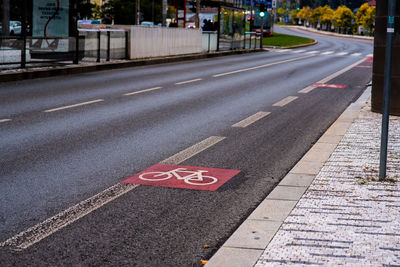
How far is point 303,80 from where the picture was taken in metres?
20.9

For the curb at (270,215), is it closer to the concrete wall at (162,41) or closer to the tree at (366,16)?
the concrete wall at (162,41)

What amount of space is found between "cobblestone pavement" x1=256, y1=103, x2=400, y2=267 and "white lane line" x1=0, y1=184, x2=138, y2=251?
1.65m

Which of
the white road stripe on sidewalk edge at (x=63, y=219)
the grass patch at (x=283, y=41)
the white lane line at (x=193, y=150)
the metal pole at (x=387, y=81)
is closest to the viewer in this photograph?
the white road stripe on sidewalk edge at (x=63, y=219)

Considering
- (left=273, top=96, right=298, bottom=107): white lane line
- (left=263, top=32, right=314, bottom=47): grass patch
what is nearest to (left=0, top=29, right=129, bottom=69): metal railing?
(left=273, top=96, right=298, bottom=107): white lane line

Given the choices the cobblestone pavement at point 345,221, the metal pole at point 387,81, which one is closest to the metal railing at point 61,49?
the cobblestone pavement at point 345,221

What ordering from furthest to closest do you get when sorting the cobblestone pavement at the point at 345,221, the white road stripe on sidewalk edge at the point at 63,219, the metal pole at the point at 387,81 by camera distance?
the metal pole at the point at 387,81
the white road stripe on sidewalk edge at the point at 63,219
the cobblestone pavement at the point at 345,221

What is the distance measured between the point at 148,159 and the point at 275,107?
19.9ft

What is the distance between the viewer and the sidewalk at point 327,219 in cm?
425

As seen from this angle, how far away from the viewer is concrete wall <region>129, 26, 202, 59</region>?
27.4 meters

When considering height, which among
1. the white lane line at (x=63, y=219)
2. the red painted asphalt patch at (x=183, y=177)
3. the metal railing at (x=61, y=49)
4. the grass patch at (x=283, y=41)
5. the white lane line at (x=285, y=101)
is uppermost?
the grass patch at (x=283, y=41)

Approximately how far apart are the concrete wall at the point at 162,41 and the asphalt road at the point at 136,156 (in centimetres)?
1007

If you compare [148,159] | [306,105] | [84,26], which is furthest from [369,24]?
[148,159]

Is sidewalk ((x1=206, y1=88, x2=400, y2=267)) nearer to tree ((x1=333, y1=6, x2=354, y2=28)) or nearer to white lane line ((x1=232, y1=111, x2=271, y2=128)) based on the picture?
white lane line ((x1=232, y1=111, x2=271, y2=128))

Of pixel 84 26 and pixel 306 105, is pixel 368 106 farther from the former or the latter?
pixel 84 26
